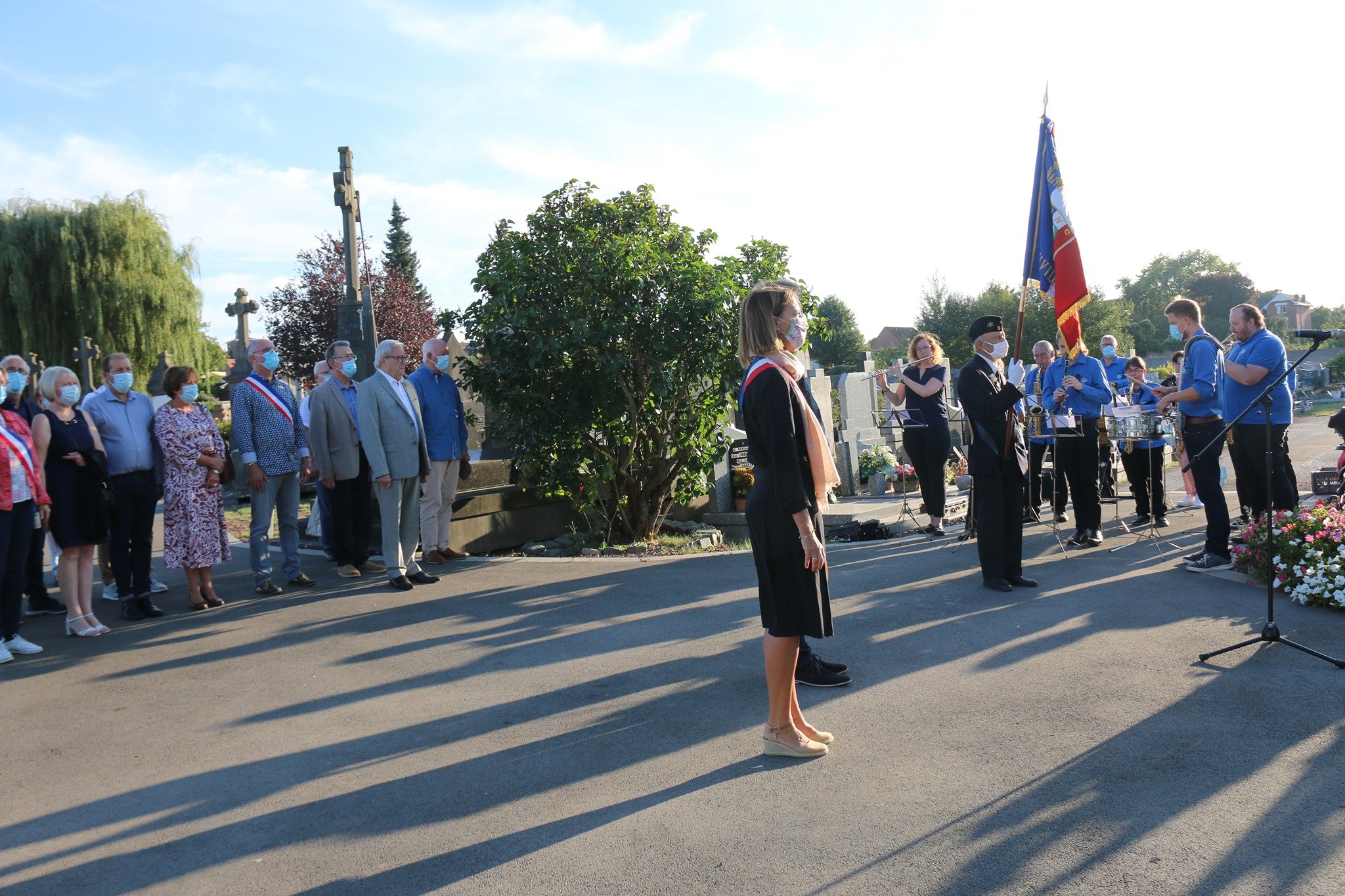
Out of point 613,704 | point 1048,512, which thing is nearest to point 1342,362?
point 1048,512

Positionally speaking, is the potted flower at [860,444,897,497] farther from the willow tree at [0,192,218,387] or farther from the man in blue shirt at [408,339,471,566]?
the willow tree at [0,192,218,387]

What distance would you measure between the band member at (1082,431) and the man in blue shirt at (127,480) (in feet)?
26.6

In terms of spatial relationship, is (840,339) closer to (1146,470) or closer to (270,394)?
(1146,470)

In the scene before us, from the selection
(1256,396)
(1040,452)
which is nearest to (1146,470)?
(1040,452)

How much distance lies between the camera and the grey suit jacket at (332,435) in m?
8.31

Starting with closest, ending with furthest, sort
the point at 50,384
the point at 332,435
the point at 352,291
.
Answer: the point at 50,384 < the point at 332,435 < the point at 352,291

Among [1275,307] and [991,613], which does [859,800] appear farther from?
[1275,307]

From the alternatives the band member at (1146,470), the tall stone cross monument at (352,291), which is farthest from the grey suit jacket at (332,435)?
the band member at (1146,470)

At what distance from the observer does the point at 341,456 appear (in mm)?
8414

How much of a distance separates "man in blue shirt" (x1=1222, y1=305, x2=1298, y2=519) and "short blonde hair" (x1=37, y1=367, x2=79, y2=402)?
29.2 feet

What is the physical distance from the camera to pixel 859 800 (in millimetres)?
3660

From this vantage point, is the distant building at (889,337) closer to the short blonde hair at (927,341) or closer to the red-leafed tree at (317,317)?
the red-leafed tree at (317,317)

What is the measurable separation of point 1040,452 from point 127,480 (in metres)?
8.99

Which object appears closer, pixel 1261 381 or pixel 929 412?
pixel 1261 381
